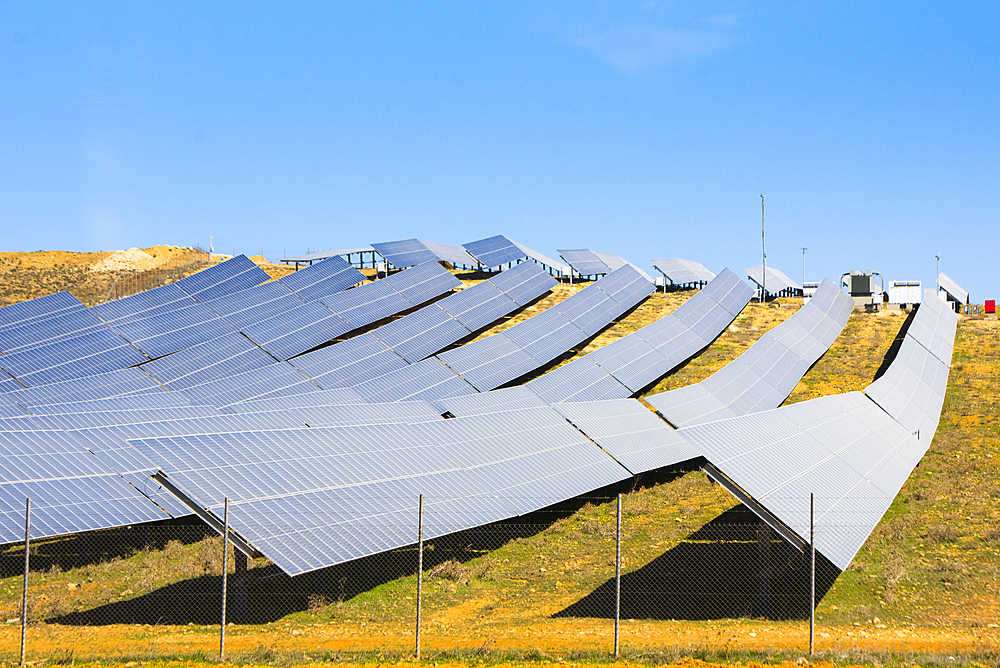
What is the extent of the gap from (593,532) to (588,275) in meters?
42.1

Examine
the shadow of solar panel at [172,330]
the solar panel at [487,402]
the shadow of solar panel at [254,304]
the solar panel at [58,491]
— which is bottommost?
the shadow of solar panel at [254,304]

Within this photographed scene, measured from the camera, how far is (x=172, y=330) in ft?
129

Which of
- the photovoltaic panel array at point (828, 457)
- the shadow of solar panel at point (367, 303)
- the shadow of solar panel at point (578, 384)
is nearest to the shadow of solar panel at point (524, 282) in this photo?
the shadow of solar panel at point (367, 303)

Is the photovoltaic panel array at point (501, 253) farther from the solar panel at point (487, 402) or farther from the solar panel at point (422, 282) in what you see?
the solar panel at point (487, 402)

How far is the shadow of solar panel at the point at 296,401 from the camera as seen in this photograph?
26.6 meters

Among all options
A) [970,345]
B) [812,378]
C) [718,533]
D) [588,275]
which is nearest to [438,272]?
[588,275]

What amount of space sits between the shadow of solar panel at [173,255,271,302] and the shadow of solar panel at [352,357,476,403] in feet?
50.2

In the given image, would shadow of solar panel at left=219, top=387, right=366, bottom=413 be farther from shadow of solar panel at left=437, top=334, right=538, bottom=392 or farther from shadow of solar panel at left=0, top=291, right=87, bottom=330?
shadow of solar panel at left=0, top=291, right=87, bottom=330

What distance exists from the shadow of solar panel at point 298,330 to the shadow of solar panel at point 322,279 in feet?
6.35

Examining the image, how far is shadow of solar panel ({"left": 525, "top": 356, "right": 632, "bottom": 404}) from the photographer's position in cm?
3047

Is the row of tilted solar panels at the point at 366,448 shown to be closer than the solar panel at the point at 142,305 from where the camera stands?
Yes

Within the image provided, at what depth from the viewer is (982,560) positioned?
17.5 meters

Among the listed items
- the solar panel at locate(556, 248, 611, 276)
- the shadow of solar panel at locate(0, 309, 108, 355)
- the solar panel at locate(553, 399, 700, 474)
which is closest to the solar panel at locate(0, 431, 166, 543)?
the solar panel at locate(553, 399, 700, 474)

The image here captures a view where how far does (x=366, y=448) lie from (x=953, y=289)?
53778 millimetres
